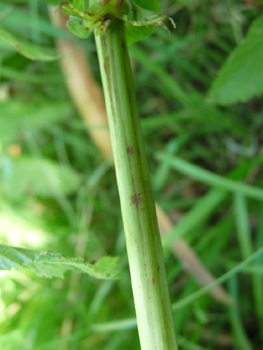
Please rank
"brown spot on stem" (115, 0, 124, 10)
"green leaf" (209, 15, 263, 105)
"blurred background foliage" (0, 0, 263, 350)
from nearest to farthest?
"brown spot on stem" (115, 0, 124, 10)
"green leaf" (209, 15, 263, 105)
"blurred background foliage" (0, 0, 263, 350)

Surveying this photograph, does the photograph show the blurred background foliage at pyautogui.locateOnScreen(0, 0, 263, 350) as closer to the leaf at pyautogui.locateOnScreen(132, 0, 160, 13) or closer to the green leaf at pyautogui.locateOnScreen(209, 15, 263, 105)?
the green leaf at pyautogui.locateOnScreen(209, 15, 263, 105)

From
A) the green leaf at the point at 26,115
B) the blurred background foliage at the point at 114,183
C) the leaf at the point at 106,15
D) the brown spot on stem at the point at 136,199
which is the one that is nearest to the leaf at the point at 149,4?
the leaf at the point at 106,15

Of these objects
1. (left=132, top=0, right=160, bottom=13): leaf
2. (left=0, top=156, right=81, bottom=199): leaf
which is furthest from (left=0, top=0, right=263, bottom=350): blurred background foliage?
(left=132, top=0, right=160, bottom=13): leaf

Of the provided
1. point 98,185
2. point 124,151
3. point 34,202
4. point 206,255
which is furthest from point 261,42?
point 34,202

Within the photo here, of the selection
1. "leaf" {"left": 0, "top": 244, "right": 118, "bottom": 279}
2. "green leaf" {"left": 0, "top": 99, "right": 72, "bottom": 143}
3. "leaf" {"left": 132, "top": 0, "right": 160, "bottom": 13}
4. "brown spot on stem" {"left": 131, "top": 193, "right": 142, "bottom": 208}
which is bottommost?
"leaf" {"left": 0, "top": 244, "right": 118, "bottom": 279}

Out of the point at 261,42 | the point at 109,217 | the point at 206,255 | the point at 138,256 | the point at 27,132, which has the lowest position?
the point at 138,256

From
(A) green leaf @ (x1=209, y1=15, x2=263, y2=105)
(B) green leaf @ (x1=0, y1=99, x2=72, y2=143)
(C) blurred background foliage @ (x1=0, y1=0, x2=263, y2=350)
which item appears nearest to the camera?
(A) green leaf @ (x1=209, y1=15, x2=263, y2=105)

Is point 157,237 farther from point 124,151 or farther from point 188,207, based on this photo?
point 188,207

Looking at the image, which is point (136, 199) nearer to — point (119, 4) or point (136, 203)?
point (136, 203)

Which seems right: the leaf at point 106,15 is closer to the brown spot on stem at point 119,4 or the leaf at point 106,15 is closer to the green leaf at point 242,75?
the brown spot on stem at point 119,4
